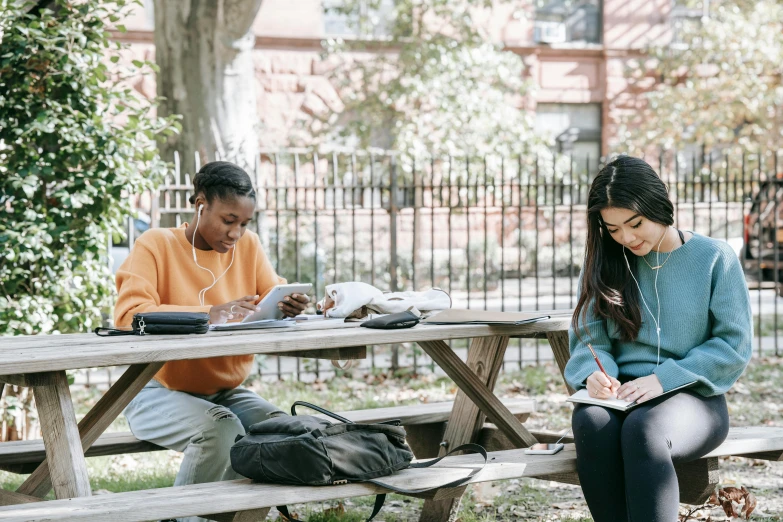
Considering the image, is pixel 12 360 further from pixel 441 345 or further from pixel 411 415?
pixel 411 415

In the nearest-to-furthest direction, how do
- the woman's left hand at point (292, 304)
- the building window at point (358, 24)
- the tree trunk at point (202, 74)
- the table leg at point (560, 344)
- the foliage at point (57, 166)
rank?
1. the woman's left hand at point (292, 304)
2. the table leg at point (560, 344)
3. the foliage at point (57, 166)
4. the tree trunk at point (202, 74)
5. the building window at point (358, 24)

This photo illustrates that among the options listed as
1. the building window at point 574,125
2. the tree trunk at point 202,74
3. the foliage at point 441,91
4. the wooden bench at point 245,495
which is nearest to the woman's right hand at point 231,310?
the wooden bench at point 245,495

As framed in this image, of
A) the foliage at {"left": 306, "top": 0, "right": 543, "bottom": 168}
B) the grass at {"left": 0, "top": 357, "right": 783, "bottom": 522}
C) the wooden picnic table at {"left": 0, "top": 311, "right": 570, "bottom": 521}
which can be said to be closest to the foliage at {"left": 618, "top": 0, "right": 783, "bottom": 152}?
the foliage at {"left": 306, "top": 0, "right": 543, "bottom": 168}

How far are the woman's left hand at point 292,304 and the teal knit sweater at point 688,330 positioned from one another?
1.07 meters

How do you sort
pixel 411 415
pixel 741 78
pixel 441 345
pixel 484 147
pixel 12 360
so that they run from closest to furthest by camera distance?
pixel 12 360 → pixel 441 345 → pixel 411 415 → pixel 484 147 → pixel 741 78

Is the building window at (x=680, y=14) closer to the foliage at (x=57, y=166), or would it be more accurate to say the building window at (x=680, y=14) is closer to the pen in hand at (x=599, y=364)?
the foliage at (x=57, y=166)

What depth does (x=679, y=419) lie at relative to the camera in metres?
3.35

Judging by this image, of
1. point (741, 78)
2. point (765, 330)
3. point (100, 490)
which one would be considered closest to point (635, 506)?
point (100, 490)

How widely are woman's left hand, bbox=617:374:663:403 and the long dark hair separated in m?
0.22

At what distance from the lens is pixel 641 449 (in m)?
3.20

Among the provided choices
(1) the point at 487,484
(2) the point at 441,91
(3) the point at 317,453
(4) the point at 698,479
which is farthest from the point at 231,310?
(2) the point at 441,91

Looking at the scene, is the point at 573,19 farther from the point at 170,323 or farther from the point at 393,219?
the point at 170,323

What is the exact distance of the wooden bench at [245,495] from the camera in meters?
2.85

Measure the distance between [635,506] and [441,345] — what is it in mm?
1062
